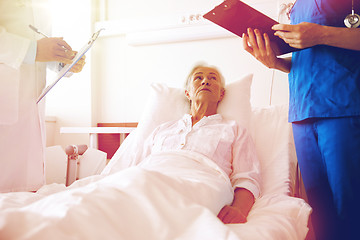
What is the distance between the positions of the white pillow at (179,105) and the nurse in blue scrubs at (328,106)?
1.97 feet

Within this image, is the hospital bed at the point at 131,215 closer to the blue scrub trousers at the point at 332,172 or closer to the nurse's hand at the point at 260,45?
the blue scrub trousers at the point at 332,172

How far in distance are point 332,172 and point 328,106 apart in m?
0.24

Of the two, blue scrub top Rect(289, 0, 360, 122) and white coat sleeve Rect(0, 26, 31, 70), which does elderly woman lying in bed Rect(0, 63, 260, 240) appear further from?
white coat sleeve Rect(0, 26, 31, 70)

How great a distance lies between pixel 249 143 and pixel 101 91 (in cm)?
184

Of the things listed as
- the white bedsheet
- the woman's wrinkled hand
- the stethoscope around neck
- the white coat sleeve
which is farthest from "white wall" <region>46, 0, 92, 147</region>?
the stethoscope around neck

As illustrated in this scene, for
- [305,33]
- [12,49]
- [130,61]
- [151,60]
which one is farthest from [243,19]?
[130,61]

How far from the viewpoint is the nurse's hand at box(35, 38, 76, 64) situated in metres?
1.25

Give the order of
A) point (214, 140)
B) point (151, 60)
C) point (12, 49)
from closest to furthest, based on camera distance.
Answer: point (12, 49), point (214, 140), point (151, 60)

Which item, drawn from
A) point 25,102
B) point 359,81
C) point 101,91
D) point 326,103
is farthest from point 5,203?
point 101,91

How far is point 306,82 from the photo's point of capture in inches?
42.8

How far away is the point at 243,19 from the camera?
106 cm

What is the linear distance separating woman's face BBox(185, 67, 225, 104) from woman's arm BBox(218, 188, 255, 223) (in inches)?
25.3

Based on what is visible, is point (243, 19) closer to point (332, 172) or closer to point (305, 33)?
point (305, 33)

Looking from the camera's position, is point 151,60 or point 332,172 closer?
point 332,172
